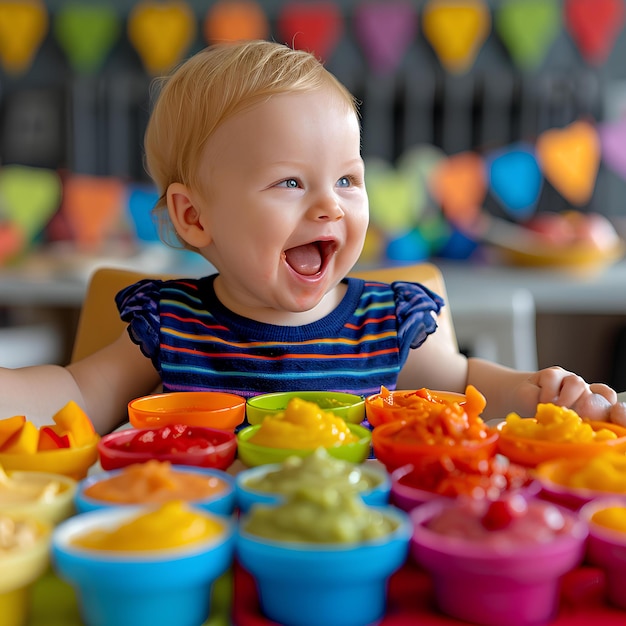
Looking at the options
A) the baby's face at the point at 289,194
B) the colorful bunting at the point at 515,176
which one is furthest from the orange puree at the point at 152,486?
the colorful bunting at the point at 515,176

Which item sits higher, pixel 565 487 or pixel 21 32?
pixel 21 32

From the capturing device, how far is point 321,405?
88 centimetres

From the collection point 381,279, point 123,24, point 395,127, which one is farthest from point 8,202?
point 381,279

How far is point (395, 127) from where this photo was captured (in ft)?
12.3

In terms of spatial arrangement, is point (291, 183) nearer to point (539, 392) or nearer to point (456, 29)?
point (539, 392)

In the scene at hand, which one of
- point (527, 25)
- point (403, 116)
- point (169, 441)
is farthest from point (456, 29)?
point (169, 441)

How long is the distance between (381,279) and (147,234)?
211cm

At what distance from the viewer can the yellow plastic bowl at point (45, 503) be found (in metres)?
0.56

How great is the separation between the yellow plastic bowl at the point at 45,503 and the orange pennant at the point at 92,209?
2.92 meters

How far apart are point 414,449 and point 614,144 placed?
3305 millimetres

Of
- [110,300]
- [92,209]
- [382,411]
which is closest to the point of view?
[382,411]

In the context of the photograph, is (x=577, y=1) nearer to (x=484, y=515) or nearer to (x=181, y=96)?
(x=181, y=96)

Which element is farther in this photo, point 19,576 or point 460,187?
point 460,187

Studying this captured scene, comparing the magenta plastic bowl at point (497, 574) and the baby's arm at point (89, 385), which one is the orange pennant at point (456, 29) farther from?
the magenta plastic bowl at point (497, 574)
